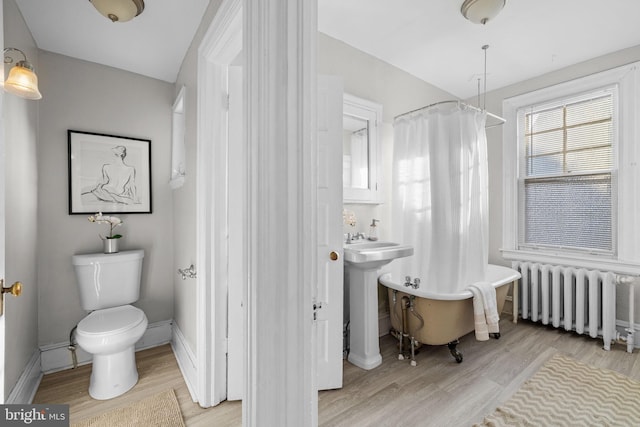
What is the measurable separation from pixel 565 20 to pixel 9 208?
3614 millimetres

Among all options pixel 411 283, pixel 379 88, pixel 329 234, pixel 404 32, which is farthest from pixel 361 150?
pixel 411 283

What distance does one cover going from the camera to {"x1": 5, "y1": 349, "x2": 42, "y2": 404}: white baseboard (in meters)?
1.51

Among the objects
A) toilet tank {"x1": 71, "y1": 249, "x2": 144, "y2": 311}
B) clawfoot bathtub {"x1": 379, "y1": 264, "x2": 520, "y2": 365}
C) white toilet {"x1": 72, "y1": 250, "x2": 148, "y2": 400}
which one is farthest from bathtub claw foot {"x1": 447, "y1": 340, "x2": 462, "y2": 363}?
toilet tank {"x1": 71, "y1": 249, "x2": 144, "y2": 311}

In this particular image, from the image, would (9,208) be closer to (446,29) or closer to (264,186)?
(264,186)

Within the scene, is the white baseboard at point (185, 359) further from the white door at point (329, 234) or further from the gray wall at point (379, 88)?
the gray wall at point (379, 88)

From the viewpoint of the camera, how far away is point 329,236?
1762mm

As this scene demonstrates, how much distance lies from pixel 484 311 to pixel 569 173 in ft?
5.53

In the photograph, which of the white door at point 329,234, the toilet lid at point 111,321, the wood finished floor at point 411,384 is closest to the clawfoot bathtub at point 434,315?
the wood finished floor at point 411,384

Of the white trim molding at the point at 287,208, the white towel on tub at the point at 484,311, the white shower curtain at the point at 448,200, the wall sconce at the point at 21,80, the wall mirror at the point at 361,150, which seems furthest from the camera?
the wall mirror at the point at 361,150

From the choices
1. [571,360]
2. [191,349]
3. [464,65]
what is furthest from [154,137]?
[571,360]

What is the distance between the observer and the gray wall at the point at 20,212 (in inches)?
56.6

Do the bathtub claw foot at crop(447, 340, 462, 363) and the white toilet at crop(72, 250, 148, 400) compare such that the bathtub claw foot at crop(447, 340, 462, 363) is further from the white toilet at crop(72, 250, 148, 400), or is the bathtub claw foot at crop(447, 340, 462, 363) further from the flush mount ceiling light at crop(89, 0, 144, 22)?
the flush mount ceiling light at crop(89, 0, 144, 22)

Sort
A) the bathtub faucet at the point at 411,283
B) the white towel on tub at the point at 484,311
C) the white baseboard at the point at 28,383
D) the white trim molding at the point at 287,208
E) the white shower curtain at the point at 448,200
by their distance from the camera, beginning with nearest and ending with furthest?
the white trim molding at the point at 287,208 → the white baseboard at the point at 28,383 → the white towel on tub at the point at 484,311 → the white shower curtain at the point at 448,200 → the bathtub faucet at the point at 411,283

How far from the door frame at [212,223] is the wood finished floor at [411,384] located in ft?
0.87
